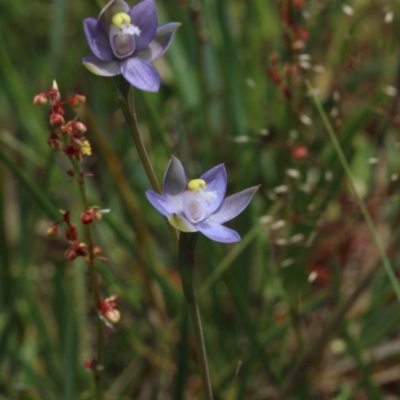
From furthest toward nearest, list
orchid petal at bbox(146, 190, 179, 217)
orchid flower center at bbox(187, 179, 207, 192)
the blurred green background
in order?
the blurred green background → orchid flower center at bbox(187, 179, 207, 192) → orchid petal at bbox(146, 190, 179, 217)

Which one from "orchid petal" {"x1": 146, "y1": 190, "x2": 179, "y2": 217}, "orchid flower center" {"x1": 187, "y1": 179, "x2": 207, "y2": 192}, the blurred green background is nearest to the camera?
"orchid petal" {"x1": 146, "y1": 190, "x2": 179, "y2": 217}

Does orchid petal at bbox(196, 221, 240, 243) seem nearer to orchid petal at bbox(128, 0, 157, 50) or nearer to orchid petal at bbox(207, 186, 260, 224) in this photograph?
orchid petal at bbox(207, 186, 260, 224)

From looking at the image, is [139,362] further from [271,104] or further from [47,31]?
[47,31]

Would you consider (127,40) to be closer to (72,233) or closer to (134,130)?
(134,130)

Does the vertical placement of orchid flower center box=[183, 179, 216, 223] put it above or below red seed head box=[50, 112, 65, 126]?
below

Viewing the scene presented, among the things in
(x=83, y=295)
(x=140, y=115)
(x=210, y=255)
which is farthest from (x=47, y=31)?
(x=210, y=255)

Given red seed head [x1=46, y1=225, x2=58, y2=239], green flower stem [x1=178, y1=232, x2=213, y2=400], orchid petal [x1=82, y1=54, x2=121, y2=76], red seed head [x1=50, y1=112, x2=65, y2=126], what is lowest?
green flower stem [x1=178, y1=232, x2=213, y2=400]

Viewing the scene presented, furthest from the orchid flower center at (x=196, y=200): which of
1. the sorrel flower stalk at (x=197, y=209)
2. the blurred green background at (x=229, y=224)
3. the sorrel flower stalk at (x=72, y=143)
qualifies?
the blurred green background at (x=229, y=224)

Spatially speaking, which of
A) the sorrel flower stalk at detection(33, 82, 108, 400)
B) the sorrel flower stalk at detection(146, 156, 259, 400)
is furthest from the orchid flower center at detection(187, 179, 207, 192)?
the sorrel flower stalk at detection(33, 82, 108, 400)
